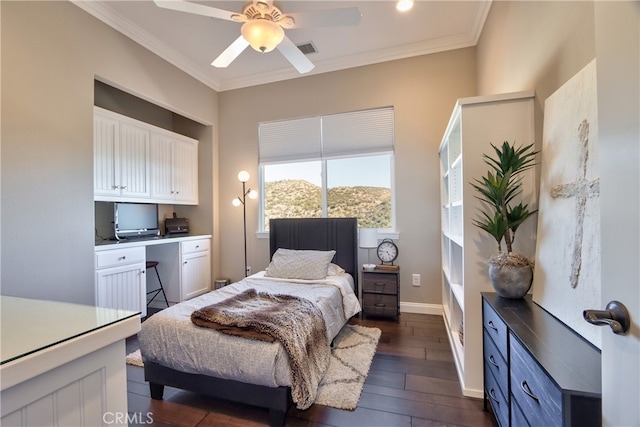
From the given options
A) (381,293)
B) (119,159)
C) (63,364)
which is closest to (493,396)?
(381,293)

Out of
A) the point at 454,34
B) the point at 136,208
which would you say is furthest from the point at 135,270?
the point at 454,34

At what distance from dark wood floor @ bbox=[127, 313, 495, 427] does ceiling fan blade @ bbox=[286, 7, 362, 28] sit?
261 centimetres

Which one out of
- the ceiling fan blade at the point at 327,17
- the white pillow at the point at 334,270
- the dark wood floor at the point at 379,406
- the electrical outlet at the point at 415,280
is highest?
the ceiling fan blade at the point at 327,17

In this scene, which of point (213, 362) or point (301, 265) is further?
point (301, 265)

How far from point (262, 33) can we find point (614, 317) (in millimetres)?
2364

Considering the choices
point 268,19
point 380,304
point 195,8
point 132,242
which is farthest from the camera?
point 380,304

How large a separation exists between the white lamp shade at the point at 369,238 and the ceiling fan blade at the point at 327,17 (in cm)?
203

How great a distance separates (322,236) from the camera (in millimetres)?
3473

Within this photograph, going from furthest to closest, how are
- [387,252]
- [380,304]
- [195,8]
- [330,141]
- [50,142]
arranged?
[330,141]
[387,252]
[380,304]
[50,142]
[195,8]

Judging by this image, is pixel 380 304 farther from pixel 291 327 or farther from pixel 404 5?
pixel 404 5

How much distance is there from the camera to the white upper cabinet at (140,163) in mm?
2887

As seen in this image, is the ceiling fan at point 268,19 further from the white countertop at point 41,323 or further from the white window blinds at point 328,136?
the white countertop at point 41,323

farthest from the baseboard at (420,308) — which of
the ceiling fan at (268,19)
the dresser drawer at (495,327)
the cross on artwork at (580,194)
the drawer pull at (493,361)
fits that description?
the ceiling fan at (268,19)

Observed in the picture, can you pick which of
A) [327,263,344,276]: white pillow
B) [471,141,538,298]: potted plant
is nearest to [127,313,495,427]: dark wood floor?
[471,141,538,298]: potted plant
